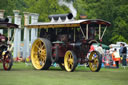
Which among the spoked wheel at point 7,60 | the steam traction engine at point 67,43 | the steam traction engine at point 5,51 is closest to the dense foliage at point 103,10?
the steam traction engine at point 67,43

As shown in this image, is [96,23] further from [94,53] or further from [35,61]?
[35,61]

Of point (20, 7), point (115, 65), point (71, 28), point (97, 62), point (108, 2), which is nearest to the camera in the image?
point (97, 62)

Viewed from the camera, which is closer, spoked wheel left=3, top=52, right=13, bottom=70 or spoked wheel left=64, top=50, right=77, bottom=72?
spoked wheel left=64, top=50, right=77, bottom=72

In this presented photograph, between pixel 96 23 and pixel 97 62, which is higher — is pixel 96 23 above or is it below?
above

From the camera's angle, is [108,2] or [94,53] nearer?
[94,53]

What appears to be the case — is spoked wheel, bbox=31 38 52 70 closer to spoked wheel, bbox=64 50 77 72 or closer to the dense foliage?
spoked wheel, bbox=64 50 77 72

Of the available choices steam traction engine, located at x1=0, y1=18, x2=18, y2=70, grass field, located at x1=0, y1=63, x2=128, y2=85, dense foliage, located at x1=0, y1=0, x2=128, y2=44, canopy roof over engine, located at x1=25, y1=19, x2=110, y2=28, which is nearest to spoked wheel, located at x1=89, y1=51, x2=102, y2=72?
canopy roof over engine, located at x1=25, y1=19, x2=110, y2=28

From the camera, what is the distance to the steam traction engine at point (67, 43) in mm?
20969

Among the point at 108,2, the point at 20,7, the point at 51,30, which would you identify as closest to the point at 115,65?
the point at 51,30

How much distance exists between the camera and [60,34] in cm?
2277

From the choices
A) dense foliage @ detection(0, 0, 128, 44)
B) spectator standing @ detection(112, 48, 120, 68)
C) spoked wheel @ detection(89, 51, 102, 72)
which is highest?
dense foliage @ detection(0, 0, 128, 44)

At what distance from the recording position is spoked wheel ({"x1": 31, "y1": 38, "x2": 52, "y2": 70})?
22.2m

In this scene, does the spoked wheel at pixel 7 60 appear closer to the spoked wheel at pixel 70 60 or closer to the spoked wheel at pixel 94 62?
the spoked wheel at pixel 70 60

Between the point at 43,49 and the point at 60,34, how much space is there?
111cm
